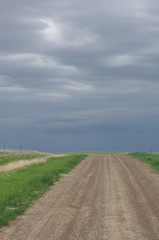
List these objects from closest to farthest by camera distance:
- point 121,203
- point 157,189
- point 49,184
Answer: point 121,203 < point 157,189 < point 49,184

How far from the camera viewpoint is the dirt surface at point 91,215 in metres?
11.6

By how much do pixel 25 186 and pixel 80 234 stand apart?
11238 millimetres

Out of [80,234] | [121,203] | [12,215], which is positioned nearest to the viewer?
[80,234]

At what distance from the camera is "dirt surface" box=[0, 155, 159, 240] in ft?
38.1

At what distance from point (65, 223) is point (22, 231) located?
165cm

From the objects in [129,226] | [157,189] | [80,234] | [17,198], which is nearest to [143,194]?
[157,189]

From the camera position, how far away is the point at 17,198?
18094 mm

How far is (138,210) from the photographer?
610 inches

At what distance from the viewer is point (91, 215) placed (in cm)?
1456

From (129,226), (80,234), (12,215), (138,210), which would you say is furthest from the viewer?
(138,210)

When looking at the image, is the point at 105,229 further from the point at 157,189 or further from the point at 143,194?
the point at 157,189

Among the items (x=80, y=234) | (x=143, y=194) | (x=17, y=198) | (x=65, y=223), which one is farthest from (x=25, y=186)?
(x=80, y=234)

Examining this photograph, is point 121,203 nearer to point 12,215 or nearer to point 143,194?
point 143,194

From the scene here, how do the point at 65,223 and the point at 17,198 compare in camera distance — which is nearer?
the point at 65,223
